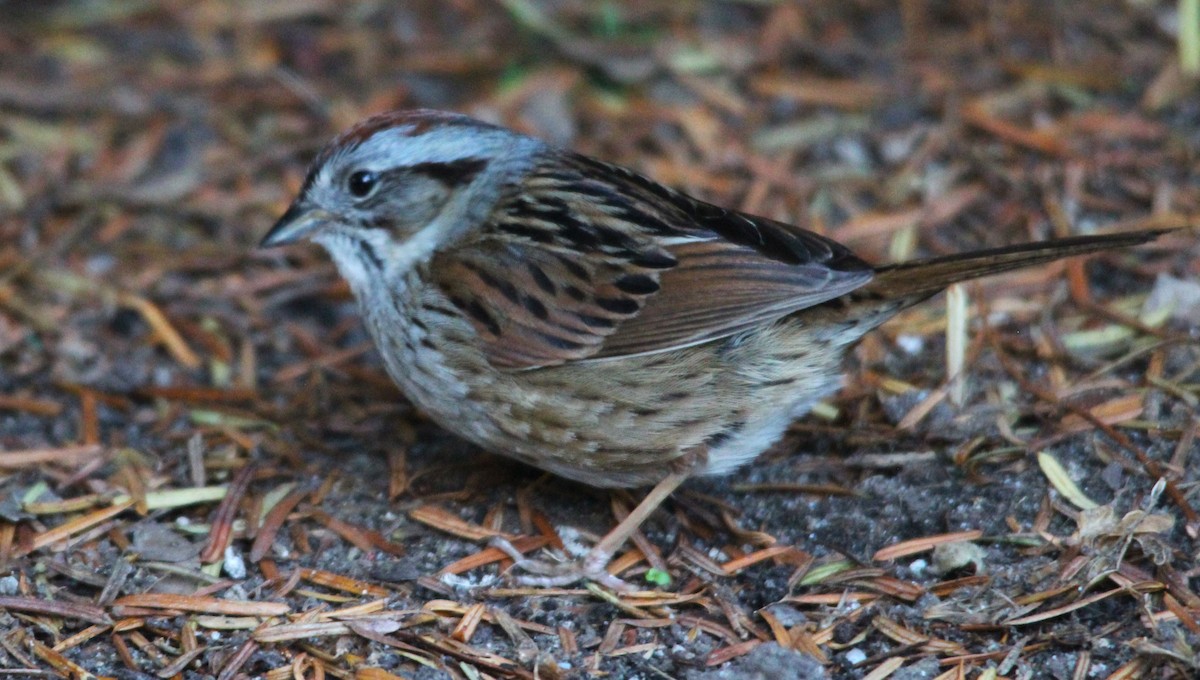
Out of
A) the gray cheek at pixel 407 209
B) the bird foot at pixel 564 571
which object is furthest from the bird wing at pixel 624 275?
the bird foot at pixel 564 571

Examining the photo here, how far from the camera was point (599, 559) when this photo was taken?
12.1 feet

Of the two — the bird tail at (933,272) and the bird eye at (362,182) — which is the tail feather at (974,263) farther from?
the bird eye at (362,182)

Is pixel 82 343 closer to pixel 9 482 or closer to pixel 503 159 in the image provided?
pixel 9 482

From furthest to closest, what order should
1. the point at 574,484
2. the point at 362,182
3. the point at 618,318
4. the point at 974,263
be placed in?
1. the point at 574,484
2. the point at 362,182
3. the point at 618,318
4. the point at 974,263

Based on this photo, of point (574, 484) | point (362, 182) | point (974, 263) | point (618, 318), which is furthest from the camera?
point (574, 484)

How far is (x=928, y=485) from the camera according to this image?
3.82 meters

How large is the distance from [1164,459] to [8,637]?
9.74 feet

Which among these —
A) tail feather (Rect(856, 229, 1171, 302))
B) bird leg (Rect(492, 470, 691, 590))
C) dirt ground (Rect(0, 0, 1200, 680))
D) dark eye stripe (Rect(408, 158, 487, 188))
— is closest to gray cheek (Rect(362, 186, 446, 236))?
dark eye stripe (Rect(408, 158, 487, 188))

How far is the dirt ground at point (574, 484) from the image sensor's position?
11.1 ft

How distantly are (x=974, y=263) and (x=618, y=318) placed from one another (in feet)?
3.02

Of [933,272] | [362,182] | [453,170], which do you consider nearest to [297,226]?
[362,182]

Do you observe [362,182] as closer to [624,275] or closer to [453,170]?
[453,170]

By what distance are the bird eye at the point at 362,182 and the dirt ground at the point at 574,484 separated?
0.79 m

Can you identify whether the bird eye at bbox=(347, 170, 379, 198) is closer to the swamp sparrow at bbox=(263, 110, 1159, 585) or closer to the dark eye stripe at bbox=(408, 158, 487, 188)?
the swamp sparrow at bbox=(263, 110, 1159, 585)
